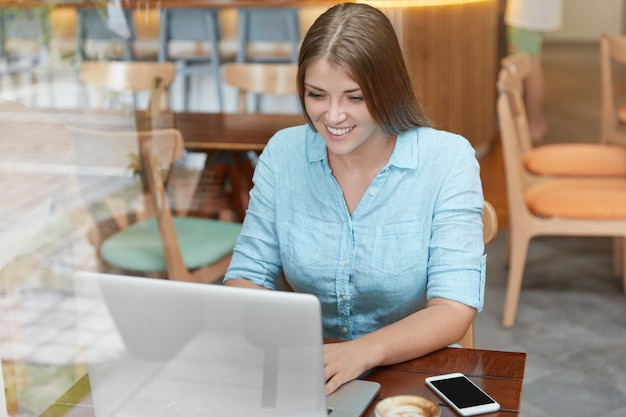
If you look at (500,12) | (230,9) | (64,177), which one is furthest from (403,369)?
(500,12)

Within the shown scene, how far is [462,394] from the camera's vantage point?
3.99 feet

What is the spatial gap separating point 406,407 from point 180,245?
1672 mm

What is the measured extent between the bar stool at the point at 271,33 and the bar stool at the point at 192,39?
118 millimetres

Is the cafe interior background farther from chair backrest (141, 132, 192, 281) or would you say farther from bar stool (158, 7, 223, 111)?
chair backrest (141, 132, 192, 281)

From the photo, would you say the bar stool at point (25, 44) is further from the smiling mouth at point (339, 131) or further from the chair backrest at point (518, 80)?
the smiling mouth at point (339, 131)

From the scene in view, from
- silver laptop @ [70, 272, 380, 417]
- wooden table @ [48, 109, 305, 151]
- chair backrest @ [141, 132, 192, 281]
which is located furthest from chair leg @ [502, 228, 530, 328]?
silver laptop @ [70, 272, 380, 417]

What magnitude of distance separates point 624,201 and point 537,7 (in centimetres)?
287

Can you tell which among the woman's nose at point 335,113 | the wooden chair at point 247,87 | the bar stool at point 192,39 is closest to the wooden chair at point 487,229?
the woman's nose at point 335,113

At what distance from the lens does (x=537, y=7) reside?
222 inches

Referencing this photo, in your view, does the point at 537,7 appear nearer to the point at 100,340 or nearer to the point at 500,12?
the point at 500,12

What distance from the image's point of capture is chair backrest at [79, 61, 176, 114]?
323cm

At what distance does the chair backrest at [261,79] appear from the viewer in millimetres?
3430

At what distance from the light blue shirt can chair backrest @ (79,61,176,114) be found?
1.71 metres

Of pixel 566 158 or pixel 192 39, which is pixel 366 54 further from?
pixel 192 39
